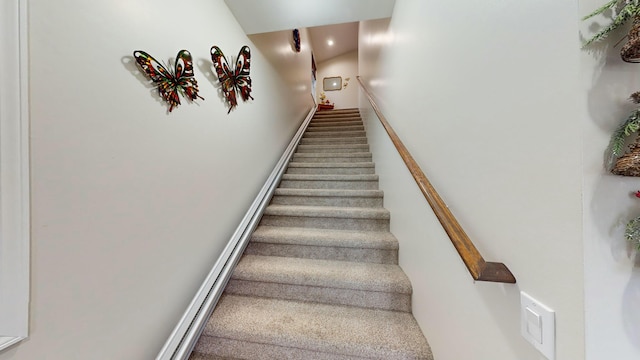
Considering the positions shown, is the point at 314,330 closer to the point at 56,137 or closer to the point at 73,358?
the point at 73,358

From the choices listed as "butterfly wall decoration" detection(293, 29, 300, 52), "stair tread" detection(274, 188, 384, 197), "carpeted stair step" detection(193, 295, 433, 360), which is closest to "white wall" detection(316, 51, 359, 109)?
"butterfly wall decoration" detection(293, 29, 300, 52)

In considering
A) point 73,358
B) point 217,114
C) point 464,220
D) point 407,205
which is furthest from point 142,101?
point 407,205

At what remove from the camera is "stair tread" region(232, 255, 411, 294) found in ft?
4.22

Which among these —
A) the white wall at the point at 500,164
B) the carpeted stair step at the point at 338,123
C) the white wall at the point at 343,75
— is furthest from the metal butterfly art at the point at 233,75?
the white wall at the point at 343,75

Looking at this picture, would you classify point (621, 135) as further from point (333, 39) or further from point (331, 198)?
point (333, 39)

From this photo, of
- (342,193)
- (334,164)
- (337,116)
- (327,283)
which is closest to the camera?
(327,283)

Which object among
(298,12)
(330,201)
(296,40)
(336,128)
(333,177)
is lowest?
(330,201)

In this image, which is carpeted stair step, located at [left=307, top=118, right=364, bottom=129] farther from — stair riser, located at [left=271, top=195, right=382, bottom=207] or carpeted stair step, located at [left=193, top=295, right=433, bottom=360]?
carpeted stair step, located at [left=193, top=295, right=433, bottom=360]

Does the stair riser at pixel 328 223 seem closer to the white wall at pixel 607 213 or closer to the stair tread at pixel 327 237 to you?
the stair tread at pixel 327 237

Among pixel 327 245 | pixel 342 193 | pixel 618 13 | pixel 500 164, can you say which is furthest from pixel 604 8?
pixel 342 193

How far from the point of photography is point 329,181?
2.31 m

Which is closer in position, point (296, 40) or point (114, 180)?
point (114, 180)

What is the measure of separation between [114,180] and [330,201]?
4.97 feet

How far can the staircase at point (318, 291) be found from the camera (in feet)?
3.56
